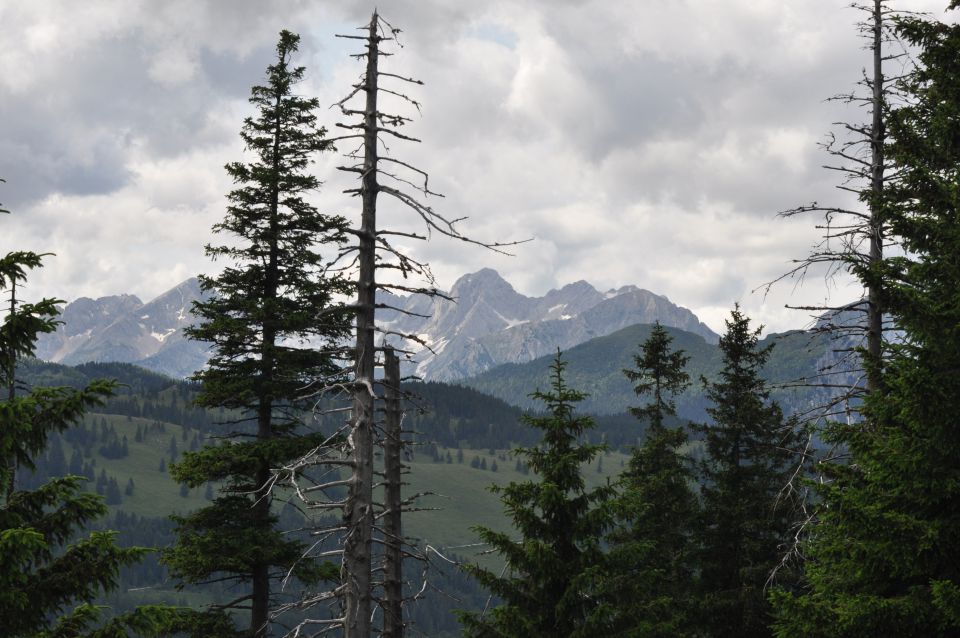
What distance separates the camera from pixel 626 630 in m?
17.8

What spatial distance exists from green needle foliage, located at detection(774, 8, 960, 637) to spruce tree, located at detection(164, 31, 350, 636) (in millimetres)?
12070

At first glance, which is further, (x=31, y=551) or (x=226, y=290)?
(x=226, y=290)

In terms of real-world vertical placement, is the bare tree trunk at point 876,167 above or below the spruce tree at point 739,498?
above

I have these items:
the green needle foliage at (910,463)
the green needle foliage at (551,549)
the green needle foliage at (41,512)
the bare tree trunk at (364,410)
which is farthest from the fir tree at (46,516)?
the green needle foliage at (910,463)

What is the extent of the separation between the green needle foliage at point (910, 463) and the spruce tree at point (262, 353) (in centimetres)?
1207

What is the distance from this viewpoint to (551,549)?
17969 millimetres

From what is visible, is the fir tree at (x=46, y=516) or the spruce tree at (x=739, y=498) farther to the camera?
the spruce tree at (x=739, y=498)

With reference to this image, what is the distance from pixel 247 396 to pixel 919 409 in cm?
1632

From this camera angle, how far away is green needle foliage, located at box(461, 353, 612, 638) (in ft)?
58.6

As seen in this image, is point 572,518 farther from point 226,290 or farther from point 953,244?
point 226,290

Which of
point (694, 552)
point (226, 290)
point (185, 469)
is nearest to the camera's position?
point (185, 469)

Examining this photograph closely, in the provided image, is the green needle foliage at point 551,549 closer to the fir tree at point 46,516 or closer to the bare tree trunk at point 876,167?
the bare tree trunk at point 876,167

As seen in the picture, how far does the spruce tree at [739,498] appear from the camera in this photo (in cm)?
2850

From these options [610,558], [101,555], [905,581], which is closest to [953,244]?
[905,581]
